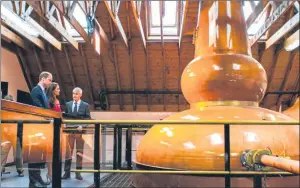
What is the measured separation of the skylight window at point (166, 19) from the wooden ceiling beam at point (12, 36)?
109 inches

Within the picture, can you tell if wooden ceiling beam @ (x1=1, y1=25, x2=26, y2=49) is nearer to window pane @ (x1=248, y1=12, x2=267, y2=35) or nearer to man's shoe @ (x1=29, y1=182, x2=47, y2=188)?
man's shoe @ (x1=29, y1=182, x2=47, y2=188)

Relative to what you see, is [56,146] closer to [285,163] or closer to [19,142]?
[19,142]

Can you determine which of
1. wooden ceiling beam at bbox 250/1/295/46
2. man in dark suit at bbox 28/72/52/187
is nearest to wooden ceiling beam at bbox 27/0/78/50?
man in dark suit at bbox 28/72/52/187

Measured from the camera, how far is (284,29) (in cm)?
622

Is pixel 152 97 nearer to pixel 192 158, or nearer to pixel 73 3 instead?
pixel 73 3

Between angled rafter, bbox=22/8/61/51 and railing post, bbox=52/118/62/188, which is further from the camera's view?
angled rafter, bbox=22/8/61/51

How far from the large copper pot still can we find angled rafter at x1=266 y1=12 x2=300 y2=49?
133 inches

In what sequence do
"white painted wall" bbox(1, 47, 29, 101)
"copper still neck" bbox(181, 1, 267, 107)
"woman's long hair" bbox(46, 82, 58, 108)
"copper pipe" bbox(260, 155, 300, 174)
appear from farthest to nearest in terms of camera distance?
"white painted wall" bbox(1, 47, 29, 101) → "woman's long hair" bbox(46, 82, 58, 108) → "copper still neck" bbox(181, 1, 267, 107) → "copper pipe" bbox(260, 155, 300, 174)

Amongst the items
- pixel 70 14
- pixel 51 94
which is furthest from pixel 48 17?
pixel 51 94

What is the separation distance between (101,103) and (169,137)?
6.27 meters

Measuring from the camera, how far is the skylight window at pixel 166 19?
6.95m

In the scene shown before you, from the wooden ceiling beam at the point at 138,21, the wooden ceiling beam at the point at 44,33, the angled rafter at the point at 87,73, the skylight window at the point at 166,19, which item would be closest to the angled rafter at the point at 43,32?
the wooden ceiling beam at the point at 44,33

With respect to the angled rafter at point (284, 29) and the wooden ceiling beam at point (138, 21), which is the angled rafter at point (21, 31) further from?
the angled rafter at point (284, 29)

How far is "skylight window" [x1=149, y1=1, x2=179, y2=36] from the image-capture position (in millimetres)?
6949
